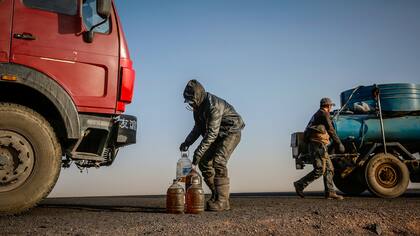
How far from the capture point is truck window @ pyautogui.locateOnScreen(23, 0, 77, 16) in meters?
4.58

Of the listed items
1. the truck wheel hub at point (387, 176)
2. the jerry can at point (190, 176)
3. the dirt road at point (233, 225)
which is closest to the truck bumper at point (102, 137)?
the dirt road at point (233, 225)

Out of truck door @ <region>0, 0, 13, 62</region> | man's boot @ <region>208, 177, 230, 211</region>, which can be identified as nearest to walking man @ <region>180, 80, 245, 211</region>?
man's boot @ <region>208, 177, 230, 211</region>

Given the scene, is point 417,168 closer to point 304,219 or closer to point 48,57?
point 304,219

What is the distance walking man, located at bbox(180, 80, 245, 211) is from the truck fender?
1626mm

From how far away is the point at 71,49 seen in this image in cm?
463

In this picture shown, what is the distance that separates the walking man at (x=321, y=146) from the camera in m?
7.53

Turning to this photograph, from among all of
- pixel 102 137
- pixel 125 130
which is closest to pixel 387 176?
pixel 125 130

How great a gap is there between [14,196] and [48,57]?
1570mm

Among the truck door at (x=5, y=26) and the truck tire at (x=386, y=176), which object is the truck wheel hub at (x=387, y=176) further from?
the truck door at (x=5, y=26)

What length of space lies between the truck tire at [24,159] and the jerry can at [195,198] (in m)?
1.69

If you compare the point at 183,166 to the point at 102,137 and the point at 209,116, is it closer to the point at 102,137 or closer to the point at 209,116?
the point at 209,116

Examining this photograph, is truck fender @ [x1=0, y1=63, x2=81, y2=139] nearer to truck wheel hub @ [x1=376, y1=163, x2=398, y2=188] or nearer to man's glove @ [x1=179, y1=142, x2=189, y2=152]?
man's glove @ [x1=179, y1=142, x2=189, y2=152]

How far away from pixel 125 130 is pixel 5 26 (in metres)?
1.78

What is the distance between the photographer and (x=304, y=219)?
163 inches
